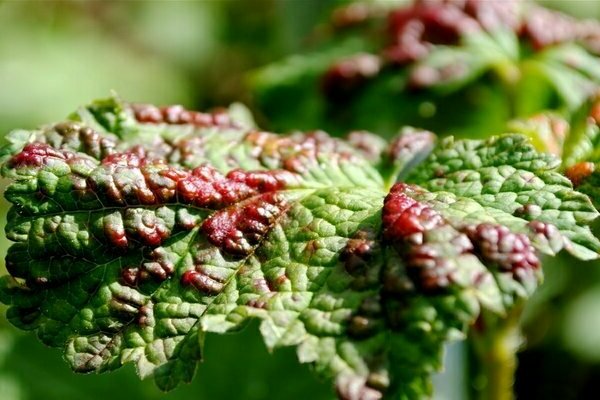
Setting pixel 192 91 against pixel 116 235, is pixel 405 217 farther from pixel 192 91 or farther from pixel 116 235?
pixel 192 91

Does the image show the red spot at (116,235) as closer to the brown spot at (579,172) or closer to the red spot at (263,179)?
the red spot at (263,179)

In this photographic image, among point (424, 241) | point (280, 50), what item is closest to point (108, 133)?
point (424, 241)

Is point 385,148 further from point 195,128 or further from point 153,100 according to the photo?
point 153,100

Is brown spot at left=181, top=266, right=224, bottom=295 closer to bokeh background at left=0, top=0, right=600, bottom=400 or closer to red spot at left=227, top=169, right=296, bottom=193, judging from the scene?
red spot at left=227, top=169, right=296, bottom=193

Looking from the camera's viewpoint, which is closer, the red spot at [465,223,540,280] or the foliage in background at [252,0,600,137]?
the red spot at [465,223,540,280]

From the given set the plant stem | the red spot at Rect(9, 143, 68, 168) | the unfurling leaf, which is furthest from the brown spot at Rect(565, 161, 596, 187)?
the red spot at Rect(9, 143, 68, 168)

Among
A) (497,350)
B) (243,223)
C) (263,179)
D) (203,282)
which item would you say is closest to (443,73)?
(497,350)
